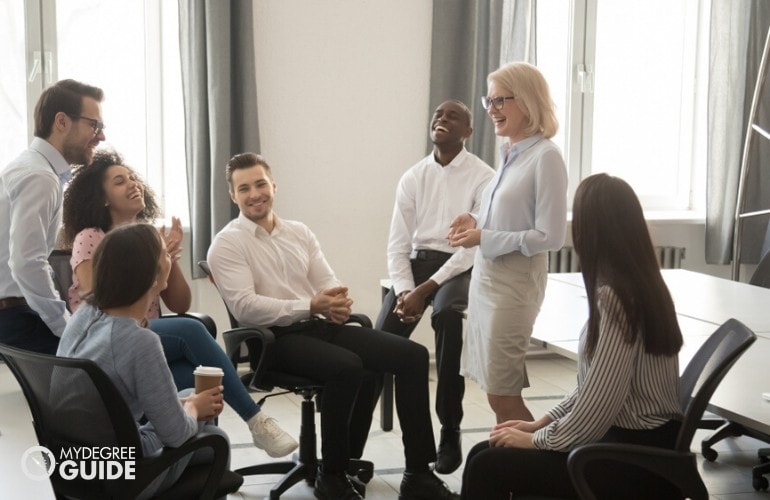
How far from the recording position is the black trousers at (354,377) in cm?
324

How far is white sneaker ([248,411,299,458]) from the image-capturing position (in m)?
3.14

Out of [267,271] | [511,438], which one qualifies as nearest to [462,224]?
[267,271]

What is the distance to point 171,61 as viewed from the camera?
4965mm

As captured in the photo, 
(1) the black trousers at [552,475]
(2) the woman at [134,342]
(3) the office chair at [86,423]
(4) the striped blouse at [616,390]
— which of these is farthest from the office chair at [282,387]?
(4) the striped blouse at [616,390]

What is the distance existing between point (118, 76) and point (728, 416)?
3.63 metres

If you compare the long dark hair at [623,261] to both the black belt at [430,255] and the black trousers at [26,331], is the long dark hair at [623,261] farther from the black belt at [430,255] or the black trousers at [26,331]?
the black belt at [430,255]

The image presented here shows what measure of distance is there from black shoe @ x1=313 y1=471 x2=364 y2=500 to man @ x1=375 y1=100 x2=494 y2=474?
0.60m

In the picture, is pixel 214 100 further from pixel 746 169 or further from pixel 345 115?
pixel 746 169

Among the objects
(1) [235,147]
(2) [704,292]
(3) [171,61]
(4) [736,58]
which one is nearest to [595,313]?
(2) [704,292]

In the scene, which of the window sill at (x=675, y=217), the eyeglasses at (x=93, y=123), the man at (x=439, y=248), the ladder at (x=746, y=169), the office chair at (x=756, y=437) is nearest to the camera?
the eyeglasses at (x=93, y=123)

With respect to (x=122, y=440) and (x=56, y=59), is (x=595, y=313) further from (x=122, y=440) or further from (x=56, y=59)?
(x=56, y=59)

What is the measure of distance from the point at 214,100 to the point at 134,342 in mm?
2762

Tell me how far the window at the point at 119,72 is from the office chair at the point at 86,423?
2.70 meters

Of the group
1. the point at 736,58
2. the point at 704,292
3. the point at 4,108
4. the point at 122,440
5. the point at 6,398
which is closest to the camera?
the point at 122,440
